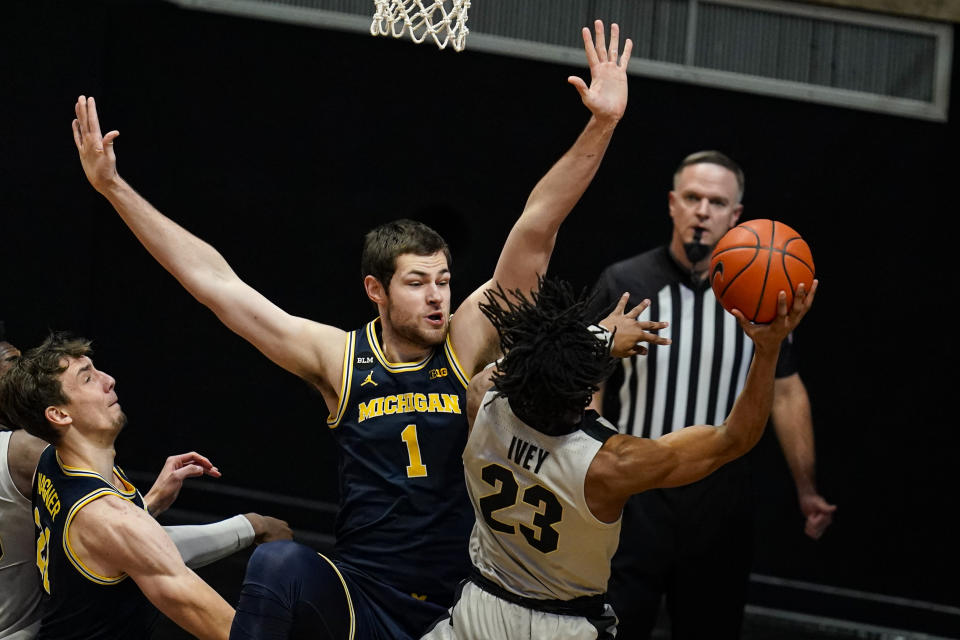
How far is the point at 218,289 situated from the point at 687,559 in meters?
1.87

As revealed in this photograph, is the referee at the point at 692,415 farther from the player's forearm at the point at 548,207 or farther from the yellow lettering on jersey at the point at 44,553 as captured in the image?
the yellow lettering on jersey at the point at 44,553

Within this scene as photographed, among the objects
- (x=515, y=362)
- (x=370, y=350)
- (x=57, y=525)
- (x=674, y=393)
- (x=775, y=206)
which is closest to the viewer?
(x=515, y=362)

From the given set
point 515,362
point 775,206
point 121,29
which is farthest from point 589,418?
point 121,29

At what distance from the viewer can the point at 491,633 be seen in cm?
346

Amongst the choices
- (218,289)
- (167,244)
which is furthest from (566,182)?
(167,244)

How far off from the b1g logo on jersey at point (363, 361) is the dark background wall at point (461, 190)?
268cm

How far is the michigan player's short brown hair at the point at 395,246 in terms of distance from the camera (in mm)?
3918

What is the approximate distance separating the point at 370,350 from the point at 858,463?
3.49 metres

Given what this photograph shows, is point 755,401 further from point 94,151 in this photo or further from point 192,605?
point 94,151

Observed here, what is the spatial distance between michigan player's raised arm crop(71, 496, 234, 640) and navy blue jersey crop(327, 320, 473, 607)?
1.52 ft

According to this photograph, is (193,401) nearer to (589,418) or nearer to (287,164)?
(287,164)

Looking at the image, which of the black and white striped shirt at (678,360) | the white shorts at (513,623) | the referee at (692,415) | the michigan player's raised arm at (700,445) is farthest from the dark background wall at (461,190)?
the michigan player's raised arm at (700,445)

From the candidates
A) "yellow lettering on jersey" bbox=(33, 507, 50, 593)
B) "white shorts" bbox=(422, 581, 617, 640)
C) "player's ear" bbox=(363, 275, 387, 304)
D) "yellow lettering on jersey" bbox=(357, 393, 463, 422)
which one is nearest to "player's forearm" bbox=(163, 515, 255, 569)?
"yellow lettering on jersey" bbox=(33, 507, 50, 593)

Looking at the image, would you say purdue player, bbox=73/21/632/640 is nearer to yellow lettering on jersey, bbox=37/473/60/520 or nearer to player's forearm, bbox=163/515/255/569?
player's forearm, bbox=163/515/255/569
